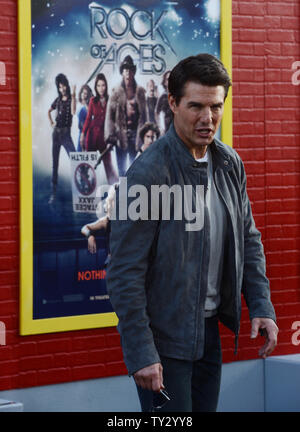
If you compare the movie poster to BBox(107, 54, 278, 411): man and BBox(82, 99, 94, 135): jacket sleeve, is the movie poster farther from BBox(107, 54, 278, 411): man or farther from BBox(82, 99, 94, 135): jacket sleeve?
BBox(107, 54, 278, 411): man

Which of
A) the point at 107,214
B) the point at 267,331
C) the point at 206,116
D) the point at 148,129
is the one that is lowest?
the point at 267,331

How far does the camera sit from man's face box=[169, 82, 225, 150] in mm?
3311

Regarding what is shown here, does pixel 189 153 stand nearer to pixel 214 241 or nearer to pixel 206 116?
pixel 206 116

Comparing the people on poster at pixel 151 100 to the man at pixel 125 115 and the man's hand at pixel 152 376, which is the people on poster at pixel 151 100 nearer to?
the man at pixel 125 115

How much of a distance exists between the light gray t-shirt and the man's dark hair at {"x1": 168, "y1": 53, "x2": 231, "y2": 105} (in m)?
0.30

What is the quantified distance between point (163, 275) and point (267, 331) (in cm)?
53

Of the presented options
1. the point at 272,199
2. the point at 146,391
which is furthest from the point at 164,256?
the point at 272,199

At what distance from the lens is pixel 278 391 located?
22.1 feet

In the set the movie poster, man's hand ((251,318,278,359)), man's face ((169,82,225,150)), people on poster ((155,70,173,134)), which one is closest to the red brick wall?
the movie poster

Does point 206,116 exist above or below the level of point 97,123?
below

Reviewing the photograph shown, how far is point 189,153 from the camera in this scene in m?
3.37

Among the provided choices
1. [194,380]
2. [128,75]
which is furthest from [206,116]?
[128,75]
